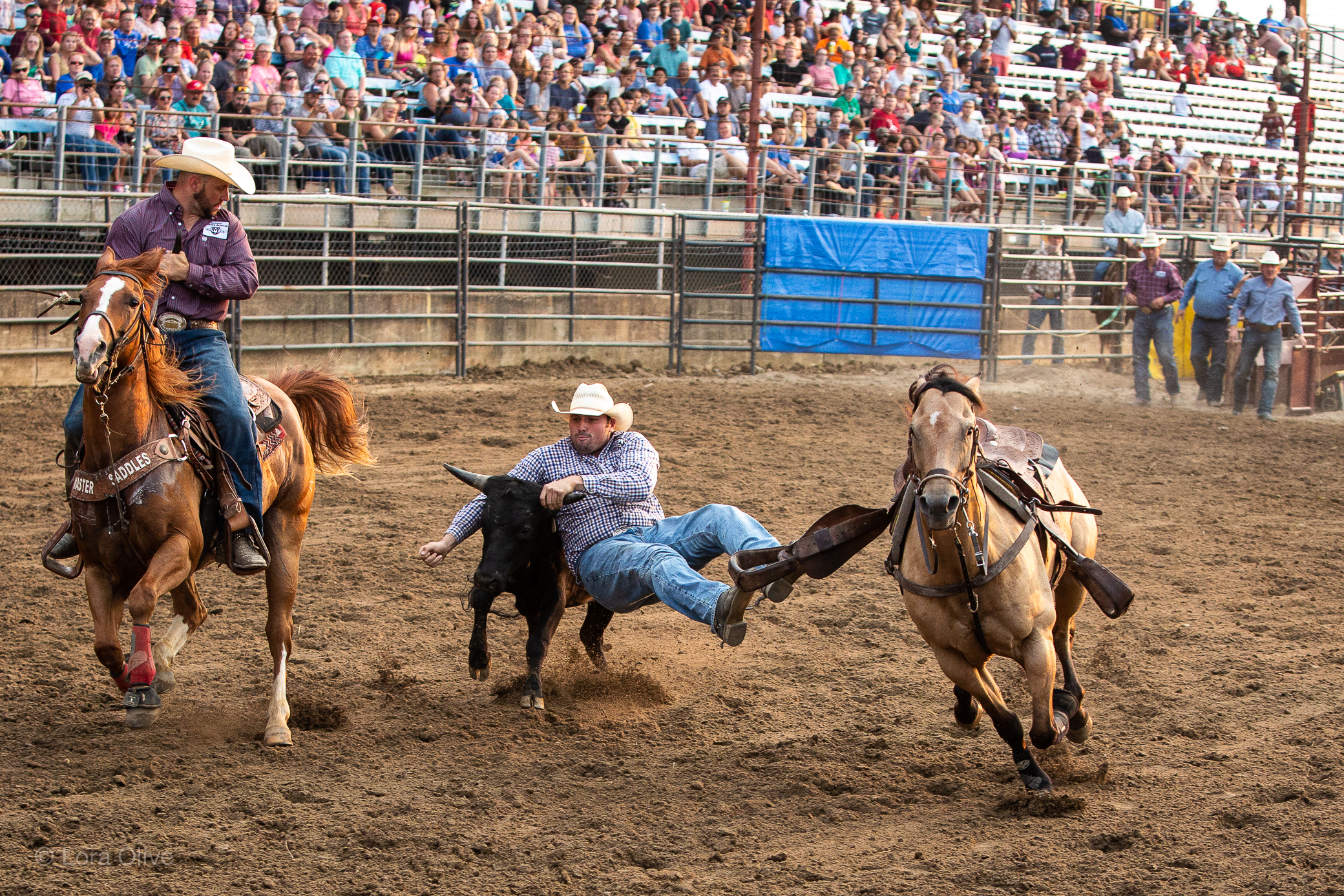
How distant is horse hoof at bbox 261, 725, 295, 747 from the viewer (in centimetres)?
486

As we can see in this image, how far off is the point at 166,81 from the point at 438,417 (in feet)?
15.6

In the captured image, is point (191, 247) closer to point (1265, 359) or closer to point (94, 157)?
point (94, 157)

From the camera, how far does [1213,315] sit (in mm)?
14242

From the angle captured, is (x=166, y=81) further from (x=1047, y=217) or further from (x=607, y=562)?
(x=1047, y=217)

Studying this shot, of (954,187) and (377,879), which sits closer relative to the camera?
(377,879)

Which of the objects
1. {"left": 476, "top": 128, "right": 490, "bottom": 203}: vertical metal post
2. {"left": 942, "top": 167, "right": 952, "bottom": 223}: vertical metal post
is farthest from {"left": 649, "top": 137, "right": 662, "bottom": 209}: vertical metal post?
{"left": 942, "top": 167, "right": 952, "bottom": 223}: vertical metal post

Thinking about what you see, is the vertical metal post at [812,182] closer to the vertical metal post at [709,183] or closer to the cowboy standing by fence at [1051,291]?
the vertical metal post at [709,183]

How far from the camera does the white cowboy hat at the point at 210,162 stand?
4.91m

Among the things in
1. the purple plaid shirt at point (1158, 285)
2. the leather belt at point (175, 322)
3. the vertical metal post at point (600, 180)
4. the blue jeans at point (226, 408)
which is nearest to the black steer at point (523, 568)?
the blue jeans at point (226, 408)

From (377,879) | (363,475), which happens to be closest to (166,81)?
(363,475)

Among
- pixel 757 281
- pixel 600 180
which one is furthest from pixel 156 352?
pixel 757 281

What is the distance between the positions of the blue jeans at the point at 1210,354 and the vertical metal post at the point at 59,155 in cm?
1194

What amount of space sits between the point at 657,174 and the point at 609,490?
1074cm

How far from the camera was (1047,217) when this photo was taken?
1948cm
